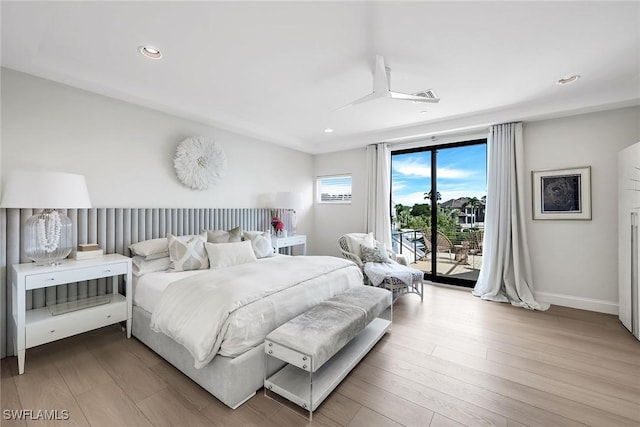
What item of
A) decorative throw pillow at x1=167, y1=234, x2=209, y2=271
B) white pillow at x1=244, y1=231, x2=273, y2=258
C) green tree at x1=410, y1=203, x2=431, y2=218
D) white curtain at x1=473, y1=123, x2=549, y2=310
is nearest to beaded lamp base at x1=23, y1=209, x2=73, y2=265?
decorative throw pillow at x1=167, y1=234, x2=209, y2=271

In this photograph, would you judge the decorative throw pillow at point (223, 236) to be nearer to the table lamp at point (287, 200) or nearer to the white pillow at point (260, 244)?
the white pillow at point (260, 244)

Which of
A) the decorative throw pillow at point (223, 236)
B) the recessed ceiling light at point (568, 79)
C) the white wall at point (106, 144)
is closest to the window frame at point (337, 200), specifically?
the white wall at point (106, 144)

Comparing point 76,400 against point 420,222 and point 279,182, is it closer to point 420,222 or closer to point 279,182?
point 279,182

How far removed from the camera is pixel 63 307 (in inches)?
94.0

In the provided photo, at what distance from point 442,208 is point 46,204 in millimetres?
5034

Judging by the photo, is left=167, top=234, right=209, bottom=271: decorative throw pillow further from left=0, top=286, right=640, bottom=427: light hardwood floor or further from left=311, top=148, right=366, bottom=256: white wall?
left=311, top=148, right=366, bottom=256: white wall

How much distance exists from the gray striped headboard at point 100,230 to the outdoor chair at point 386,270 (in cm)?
195

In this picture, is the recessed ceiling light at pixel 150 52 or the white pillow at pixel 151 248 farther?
the white pillow at pixel 151 248

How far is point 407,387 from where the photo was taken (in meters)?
1.97

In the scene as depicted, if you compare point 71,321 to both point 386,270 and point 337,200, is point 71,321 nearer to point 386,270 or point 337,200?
point 386,270

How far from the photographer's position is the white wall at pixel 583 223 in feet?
10.8

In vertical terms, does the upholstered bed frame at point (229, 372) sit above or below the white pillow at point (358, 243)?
below

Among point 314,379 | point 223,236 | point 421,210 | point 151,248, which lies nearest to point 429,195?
point 421,210

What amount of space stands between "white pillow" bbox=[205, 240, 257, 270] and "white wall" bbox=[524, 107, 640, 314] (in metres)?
3.93
